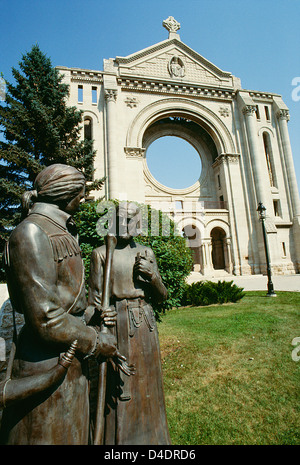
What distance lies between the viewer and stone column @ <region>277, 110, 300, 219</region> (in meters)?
23.2

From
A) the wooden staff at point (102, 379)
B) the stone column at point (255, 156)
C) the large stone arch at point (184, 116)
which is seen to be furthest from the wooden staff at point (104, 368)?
the stone column at point (255, 156)

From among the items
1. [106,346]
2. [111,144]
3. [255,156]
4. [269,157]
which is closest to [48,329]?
[106,346]

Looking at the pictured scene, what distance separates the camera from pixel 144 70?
21469mm

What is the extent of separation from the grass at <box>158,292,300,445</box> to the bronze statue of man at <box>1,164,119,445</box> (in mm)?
2342

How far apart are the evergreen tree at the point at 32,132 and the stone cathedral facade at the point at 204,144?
426 centimetres

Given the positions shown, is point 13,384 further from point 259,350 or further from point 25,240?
point 259,350

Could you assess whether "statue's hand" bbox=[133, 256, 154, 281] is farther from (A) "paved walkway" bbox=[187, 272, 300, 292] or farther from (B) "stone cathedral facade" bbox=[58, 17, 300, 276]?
(B) "stone cathedral facade" bbox=[58, 17, 300, 276]

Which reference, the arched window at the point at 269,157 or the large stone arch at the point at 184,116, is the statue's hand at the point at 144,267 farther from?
the arched window at the point at 269,157

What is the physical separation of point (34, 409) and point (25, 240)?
101 centimetres

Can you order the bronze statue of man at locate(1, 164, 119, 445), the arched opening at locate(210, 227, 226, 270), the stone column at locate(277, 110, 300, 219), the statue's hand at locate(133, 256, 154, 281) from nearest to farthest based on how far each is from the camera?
the bronze statue of man at locate(1, 164, 119, 445) → the statue's hand at locate(133, 256, 154, 281) → the stone column at locate(277, 110, 300, 219) → the arched opening at locate(210, 227, 226, 270)

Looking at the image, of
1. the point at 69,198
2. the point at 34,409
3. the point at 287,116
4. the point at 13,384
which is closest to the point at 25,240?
the point at 69,198

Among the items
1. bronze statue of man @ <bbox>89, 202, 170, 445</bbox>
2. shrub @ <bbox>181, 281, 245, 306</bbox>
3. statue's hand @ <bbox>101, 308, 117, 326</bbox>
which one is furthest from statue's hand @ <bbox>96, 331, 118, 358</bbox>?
shrub @ <bbox>181, 281, 245, 306</bbox>

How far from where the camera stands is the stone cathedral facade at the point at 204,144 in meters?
19.8

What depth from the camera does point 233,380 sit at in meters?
4.40
